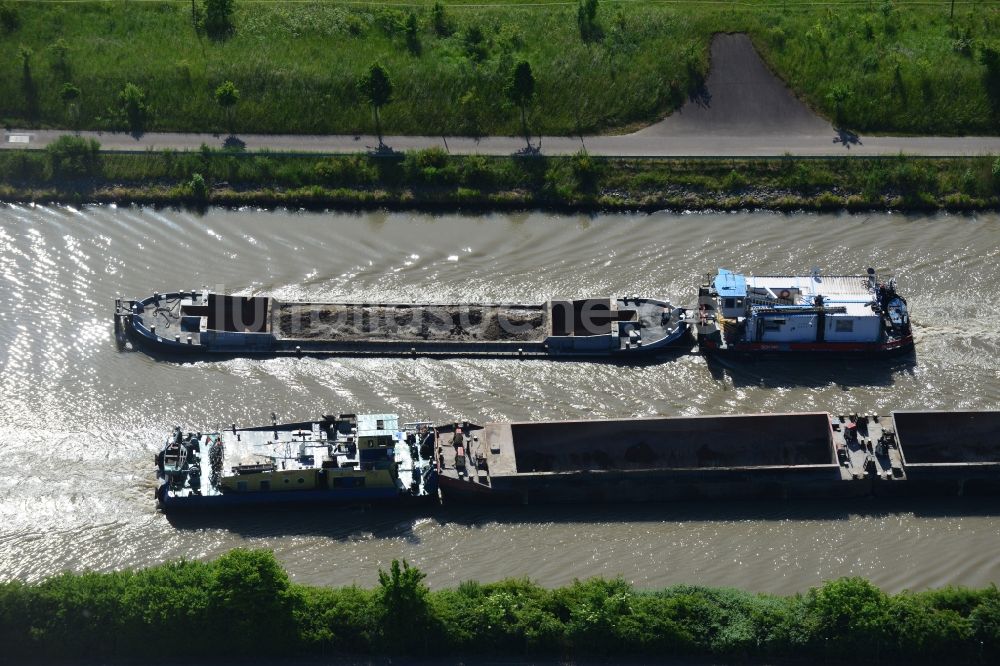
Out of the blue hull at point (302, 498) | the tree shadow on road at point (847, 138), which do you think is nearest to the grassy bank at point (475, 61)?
the tree shadow on road at point (847, 138)

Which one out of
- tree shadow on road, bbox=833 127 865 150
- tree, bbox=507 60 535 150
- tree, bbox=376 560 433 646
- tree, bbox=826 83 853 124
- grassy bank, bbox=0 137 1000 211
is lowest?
tree, bbox=376 560 433 646

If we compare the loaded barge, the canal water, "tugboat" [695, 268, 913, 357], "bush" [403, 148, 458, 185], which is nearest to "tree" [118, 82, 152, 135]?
the canal water

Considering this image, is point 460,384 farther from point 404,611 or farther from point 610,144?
point 610,144

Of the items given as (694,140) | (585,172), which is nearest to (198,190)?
(585,172)

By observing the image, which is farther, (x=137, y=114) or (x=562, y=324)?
(x=137, y=114)

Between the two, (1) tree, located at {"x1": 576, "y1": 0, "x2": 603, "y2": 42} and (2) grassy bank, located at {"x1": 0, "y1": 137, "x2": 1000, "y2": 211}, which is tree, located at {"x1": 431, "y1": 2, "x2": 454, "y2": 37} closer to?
(1) tree, located at {"x1": 576, "y1": 0, "x2": 603, "y2": 42}

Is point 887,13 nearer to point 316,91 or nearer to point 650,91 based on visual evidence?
point 650,91

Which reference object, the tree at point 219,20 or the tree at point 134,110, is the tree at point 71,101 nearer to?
the tree at point 134,110

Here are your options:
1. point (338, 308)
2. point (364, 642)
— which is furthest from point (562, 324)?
point (364, 642)
